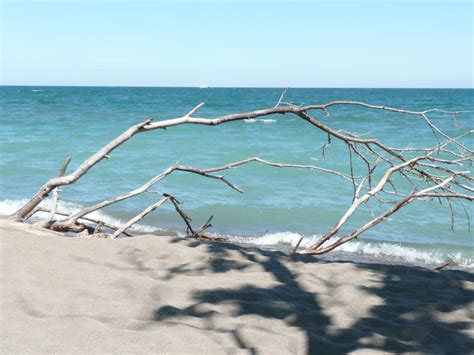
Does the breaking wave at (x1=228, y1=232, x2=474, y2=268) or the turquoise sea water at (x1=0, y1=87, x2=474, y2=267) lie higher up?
Answer: the turquoise sea water at (x1=0, y1=87, x2=474, y2=267)

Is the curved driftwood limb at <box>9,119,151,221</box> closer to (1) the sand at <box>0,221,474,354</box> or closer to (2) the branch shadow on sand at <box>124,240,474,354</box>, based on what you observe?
(1) the sand at <box>0,221,474,354</box>

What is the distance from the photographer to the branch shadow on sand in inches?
126

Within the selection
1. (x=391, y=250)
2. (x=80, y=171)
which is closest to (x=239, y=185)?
(x=391, y=250)

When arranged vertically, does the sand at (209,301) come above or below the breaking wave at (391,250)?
above

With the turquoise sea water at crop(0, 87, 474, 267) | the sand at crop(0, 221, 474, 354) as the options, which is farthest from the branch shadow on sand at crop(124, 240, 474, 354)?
the turquoise sea water at crop(0, 87, 474, 267)

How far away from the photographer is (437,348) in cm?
318

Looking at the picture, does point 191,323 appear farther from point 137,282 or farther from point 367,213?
point 367,213

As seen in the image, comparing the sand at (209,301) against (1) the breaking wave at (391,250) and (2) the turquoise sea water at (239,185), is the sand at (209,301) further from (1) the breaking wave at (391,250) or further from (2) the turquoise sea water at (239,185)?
(1) the breaking wave at (391,250)

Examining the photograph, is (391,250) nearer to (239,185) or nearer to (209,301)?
(239,185)

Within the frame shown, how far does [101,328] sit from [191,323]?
52cm

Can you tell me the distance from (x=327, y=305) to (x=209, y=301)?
78 cm

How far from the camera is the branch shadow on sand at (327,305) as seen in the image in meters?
3.21

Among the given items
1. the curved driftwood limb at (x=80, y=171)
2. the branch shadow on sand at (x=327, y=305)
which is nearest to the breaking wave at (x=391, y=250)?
the branch shadow on sand at (x=327, y=305)

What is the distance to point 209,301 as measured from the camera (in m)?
3.64
